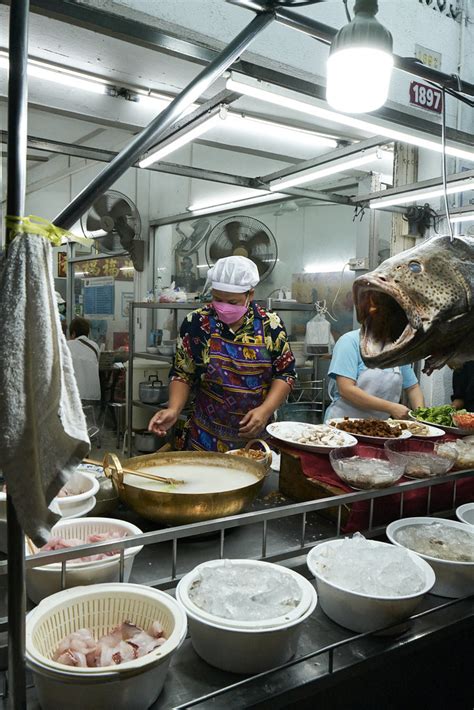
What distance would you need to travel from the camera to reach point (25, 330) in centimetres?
72

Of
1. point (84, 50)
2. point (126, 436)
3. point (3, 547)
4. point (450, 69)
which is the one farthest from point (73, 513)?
point (126, 436)

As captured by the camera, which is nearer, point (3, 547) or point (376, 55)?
point (376, 55)

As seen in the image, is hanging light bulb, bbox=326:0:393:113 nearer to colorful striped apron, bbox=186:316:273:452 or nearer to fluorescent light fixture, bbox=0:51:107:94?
colorful striped apron, bbox=186:316:273:452

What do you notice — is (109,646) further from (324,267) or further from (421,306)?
(324,267)

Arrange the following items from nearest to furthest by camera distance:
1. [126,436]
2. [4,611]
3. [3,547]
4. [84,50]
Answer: [4,611], [3,547], [84,50], [126,436]

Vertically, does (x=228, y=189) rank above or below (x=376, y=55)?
above

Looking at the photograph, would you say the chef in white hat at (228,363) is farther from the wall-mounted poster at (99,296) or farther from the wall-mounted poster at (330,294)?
the wall-mounted poster at (99,296)

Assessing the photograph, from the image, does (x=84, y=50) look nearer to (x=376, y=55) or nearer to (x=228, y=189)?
(x=376, y=55)

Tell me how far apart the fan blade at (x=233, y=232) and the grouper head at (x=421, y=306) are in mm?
5194

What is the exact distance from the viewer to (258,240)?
20.5ft

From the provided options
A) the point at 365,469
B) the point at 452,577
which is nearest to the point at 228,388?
the point at 365,469

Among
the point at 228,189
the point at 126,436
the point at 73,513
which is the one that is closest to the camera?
the point at 73,513

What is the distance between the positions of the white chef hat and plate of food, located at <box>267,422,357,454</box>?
0.98m

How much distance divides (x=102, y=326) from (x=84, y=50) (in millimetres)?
5296
